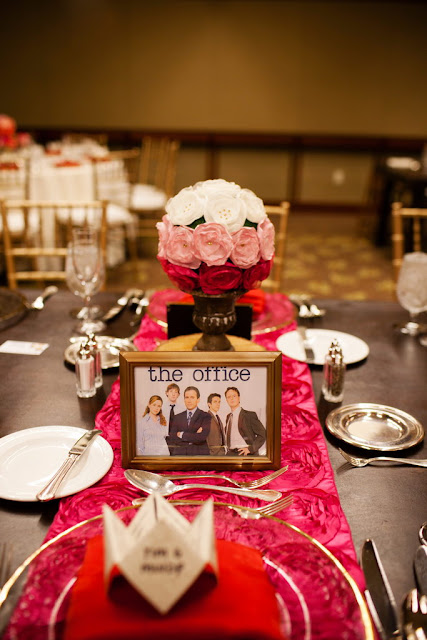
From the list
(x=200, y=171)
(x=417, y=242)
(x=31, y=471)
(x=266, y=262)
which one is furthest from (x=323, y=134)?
(x=31, y=471)

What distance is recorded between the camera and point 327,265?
5.39m

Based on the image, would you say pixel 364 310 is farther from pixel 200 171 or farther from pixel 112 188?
pixel 200 171

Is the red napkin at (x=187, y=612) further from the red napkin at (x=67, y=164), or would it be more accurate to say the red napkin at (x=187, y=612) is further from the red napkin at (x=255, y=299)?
the red napkin at (x=67, y=164)

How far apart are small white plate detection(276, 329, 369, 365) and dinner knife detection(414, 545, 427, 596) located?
64 cm

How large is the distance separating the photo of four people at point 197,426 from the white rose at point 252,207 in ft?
1.26

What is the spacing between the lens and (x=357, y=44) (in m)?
6.92

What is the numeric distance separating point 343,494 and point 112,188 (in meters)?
4.11

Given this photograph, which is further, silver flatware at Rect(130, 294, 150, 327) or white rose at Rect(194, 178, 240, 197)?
silver flatware at Rect(130, 294, 150, 327)

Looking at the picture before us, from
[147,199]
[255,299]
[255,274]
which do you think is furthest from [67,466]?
[147,199]

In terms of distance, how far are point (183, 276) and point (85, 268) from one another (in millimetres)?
507

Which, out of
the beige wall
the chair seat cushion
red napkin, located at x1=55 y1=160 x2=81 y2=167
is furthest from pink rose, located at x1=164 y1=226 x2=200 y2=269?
the beige wall

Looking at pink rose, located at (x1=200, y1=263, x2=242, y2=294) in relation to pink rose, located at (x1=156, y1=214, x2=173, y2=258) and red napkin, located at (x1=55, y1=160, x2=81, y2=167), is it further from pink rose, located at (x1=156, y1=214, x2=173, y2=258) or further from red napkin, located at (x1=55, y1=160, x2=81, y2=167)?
red napkin, located at (x1=55, y1=160, x2=81, y2=167)

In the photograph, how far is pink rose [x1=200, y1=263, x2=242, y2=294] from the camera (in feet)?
3.59

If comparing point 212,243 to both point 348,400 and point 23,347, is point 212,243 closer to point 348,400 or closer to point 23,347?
point 348,400
